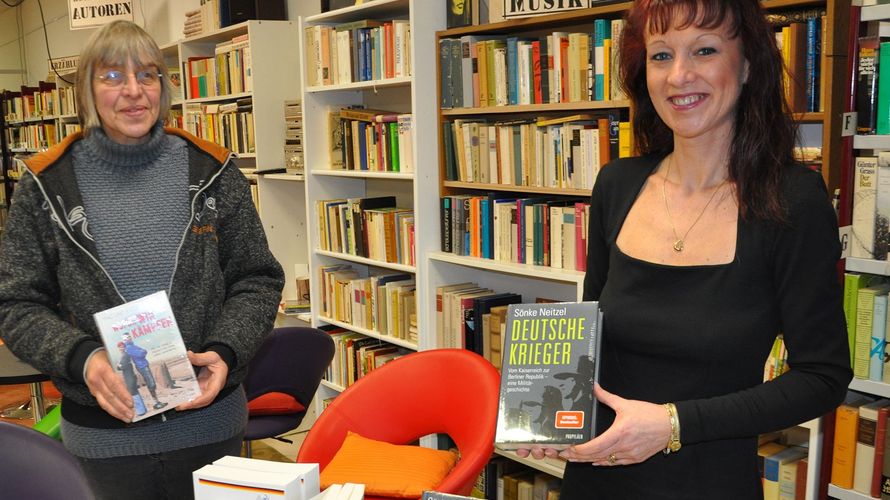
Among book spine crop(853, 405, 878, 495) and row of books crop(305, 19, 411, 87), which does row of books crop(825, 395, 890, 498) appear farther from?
row of books crop(305, 19, 411, 87)

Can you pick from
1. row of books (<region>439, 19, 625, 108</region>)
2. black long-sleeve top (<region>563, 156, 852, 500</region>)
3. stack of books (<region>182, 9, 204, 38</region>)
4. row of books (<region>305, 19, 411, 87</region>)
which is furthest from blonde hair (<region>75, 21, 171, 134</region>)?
stack of books (<region>182, 9, 204, 38</region>)

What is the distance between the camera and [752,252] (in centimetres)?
125

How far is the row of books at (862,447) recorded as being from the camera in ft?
7.18

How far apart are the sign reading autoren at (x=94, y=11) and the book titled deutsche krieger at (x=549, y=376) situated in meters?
5.60

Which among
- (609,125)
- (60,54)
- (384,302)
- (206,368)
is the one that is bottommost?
(384,302)

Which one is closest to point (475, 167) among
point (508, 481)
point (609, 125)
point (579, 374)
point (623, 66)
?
point (609, 125)

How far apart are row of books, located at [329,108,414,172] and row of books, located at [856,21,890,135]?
1.86 metres

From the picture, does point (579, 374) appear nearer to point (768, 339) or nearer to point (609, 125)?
point (768, 339)

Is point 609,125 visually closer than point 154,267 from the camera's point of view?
No

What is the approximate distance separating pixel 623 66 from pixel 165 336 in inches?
39.7

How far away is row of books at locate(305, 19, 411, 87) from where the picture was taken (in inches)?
140

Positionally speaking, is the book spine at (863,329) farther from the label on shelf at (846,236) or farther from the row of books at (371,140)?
the row of books at (371,140)

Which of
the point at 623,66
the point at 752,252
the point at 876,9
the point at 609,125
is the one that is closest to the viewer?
the point at 752,252

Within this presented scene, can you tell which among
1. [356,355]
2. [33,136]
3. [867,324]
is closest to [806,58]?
[867,324]
